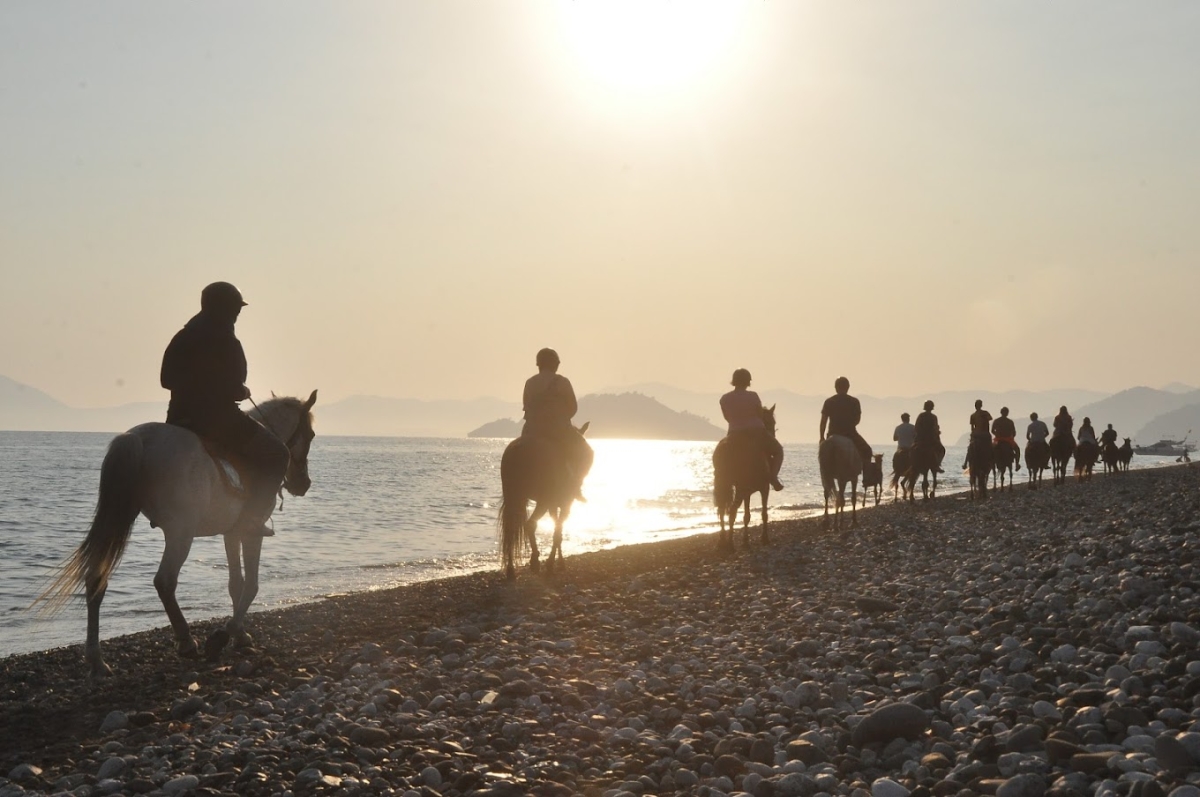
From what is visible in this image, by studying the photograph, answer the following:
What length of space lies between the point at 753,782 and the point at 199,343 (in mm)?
6079

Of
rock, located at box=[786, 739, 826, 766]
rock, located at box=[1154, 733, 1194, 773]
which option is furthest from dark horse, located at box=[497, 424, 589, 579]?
rock, located at box=[1154, 733, 1194, 773]

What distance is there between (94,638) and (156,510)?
3.79 ft

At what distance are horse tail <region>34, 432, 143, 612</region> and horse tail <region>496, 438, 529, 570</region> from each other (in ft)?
18.2

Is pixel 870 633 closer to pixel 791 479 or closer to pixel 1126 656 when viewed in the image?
pixel 1126 656

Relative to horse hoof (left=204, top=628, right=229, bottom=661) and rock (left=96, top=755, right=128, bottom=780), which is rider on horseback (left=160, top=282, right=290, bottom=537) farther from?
rock (left=96, top=755, right=128, bottom=780)

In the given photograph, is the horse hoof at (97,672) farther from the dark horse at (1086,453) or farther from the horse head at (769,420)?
the dark horse at (1086,453)

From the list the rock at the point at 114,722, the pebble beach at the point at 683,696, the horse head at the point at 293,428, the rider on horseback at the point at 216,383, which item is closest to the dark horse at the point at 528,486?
the pebble beach at the point at 683,696

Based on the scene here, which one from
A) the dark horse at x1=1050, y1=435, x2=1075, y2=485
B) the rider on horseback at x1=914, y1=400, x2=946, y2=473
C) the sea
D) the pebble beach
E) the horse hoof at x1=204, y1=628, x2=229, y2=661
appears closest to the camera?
the pebble beach

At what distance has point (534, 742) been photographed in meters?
6.12

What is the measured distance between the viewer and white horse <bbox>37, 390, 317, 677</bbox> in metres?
7.94

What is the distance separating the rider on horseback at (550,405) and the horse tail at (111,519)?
19.5ft

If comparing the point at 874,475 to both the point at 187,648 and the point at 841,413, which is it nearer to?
the point at 841,413

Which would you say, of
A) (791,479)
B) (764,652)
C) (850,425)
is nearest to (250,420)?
(764,652)

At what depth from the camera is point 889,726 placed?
567 cm
